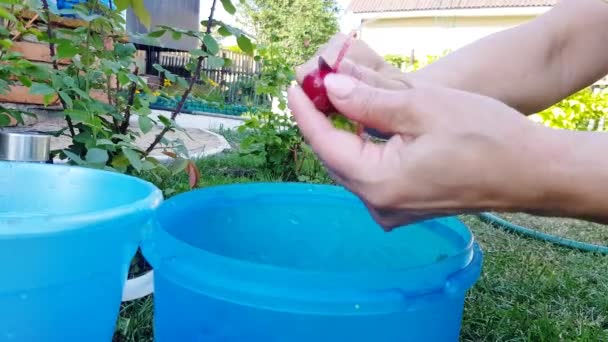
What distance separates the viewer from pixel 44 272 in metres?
0.52

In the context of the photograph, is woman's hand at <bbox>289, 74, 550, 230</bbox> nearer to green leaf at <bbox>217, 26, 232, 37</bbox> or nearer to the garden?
the garden

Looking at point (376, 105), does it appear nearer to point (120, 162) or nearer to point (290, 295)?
point (290, 295)

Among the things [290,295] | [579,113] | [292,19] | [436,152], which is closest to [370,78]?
[436,152]

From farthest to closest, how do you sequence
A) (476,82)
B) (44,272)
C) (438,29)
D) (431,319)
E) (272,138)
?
(438,29), (272,138), (476,82), (431,319), (44,272)

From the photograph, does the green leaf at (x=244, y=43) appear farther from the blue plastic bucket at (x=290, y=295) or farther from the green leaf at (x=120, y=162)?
the blue plastic bucket at (x=290, y=295)

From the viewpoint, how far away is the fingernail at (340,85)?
55cm

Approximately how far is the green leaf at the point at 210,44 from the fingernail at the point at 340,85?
947 millimetres

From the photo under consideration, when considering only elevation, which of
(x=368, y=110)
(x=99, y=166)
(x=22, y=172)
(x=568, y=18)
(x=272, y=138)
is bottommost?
(x=272, y=138)

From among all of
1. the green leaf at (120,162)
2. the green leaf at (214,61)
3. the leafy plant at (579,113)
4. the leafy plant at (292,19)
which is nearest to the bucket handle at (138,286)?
the green leaf at (120,162)

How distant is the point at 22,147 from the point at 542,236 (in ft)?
6.47

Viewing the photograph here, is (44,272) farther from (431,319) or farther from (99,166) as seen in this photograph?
(99,166)

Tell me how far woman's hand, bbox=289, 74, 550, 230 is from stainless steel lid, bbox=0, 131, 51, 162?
64 centimetres

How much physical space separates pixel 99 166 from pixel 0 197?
0.40 m

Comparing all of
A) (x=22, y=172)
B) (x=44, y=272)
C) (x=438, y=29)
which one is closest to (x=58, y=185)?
(x=22, y=172)
